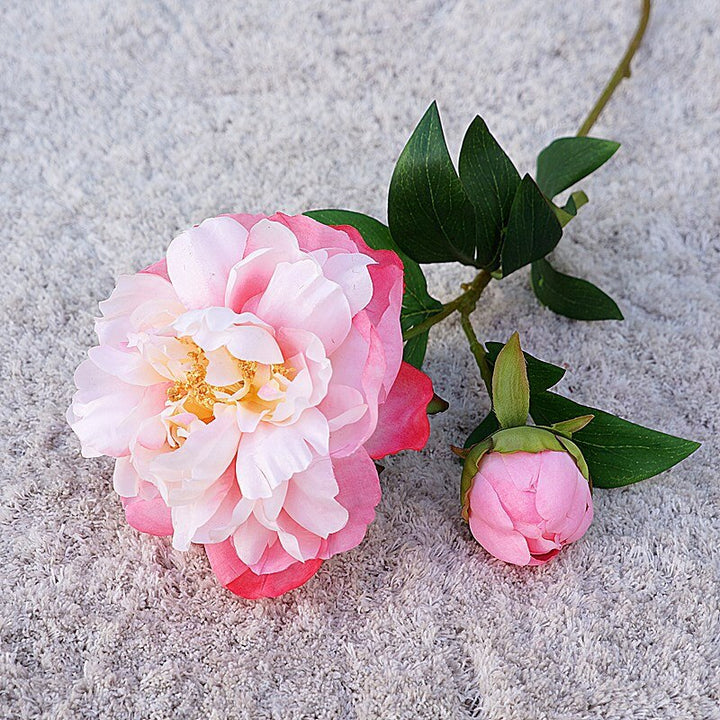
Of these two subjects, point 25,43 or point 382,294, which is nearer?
point 382,294

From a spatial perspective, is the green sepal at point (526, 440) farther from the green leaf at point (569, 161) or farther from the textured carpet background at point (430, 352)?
the green leaf at point (569, 161)

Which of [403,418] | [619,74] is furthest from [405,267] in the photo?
[619,74]

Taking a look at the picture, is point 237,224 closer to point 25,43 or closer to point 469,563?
point 469,563

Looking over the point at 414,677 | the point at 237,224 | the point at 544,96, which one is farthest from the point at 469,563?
the point at 544,96

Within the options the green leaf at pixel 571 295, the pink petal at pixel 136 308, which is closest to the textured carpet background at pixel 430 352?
the green leaf at pixel 571 295

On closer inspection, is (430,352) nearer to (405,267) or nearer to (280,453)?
(405,267)

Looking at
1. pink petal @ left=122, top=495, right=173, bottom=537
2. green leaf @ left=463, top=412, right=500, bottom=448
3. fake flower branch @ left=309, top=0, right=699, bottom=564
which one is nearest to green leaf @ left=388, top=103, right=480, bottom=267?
fake flower branch @ left=309, top=0, right=699, bottom=564
